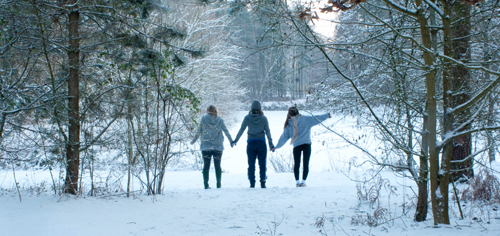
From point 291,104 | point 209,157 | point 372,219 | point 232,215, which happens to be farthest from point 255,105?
point 372,219

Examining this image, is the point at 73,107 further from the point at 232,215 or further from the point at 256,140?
the point at 256,140

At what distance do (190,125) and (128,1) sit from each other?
6.91 feet

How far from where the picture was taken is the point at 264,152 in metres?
6.63

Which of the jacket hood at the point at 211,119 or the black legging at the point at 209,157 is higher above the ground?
the jacket hood at the point at 211,119

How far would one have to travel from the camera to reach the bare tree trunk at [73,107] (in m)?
5.05

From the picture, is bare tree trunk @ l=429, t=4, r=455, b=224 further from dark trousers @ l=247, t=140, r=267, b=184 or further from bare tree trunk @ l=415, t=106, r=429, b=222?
dark trousers @ l=247, t=140, r=267, b=184

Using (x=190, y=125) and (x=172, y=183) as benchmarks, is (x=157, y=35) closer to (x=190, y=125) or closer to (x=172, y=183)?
(x=190, y=125)

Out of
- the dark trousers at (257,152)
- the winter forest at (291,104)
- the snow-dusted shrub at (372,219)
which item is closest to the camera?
the winter forest at (291,104)

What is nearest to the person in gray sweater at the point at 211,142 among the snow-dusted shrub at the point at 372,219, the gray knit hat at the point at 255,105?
the gray knit hat at the point at 255,105

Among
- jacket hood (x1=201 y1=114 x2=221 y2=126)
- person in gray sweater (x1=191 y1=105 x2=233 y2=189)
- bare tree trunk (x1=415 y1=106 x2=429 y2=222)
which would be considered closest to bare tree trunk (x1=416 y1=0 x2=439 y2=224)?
bare tree trunk (x1=415 y1=106 x2=429 y2=222)

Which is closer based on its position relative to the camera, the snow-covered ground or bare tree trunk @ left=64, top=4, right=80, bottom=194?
the snow-covered ground

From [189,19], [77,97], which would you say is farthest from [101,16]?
[189,19]

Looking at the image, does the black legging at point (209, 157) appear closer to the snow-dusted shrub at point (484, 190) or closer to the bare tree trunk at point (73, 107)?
the bare tree trunk at point (73, 107)

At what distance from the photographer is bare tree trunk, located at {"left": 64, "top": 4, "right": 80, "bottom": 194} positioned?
5053 mm
